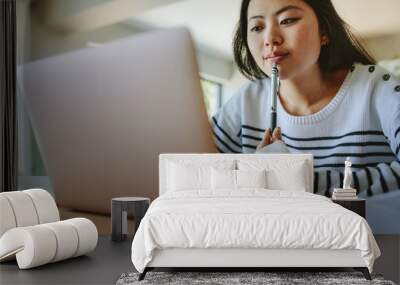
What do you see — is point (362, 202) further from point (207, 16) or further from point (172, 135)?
point (207, 16)

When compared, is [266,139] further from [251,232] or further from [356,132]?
[251,232]

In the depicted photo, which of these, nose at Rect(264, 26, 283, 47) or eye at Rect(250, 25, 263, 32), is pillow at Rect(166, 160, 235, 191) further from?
eye at Rect(250, 25, 263, 32)

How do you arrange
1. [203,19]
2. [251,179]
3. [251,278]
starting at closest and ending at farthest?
[251,278] < [251,179] < [203,19]

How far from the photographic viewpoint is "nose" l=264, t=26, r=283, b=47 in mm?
5570

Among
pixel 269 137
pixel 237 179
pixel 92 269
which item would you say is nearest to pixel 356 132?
pixel 269 137

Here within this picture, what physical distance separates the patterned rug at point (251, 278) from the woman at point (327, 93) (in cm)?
179

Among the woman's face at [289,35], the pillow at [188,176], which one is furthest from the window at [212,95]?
the pillow at [188,176]

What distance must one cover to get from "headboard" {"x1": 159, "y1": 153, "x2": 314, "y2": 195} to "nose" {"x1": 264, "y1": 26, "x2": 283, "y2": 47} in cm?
111

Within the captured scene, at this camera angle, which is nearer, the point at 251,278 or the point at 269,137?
the point at 251,278

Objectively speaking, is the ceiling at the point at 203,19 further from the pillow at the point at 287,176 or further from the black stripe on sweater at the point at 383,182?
the black stripe on sweater at the point at 383,182

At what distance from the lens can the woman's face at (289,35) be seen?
5.57 metres

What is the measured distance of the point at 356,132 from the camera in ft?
18.2

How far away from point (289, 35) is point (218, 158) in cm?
139

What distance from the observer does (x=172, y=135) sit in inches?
230
